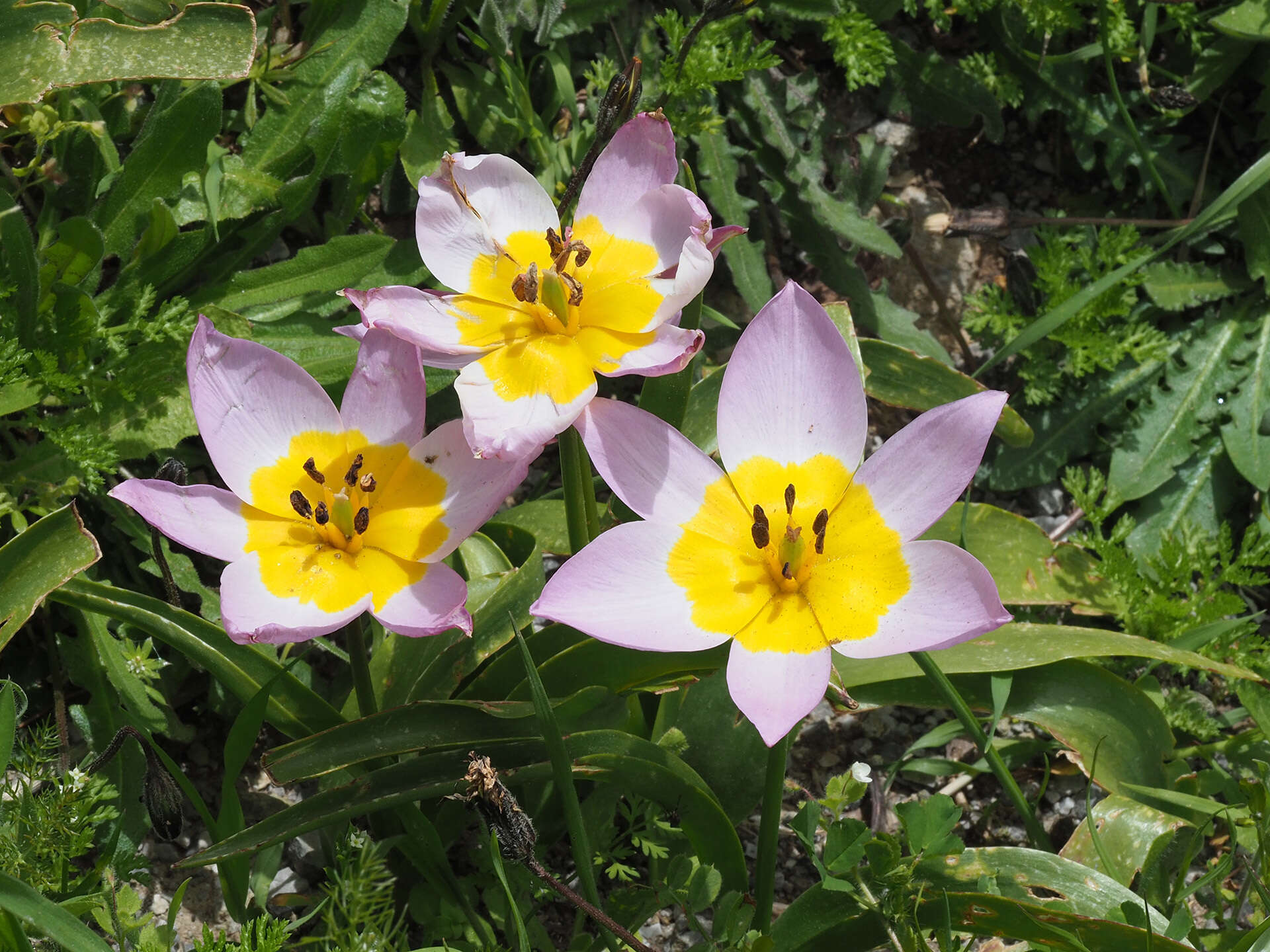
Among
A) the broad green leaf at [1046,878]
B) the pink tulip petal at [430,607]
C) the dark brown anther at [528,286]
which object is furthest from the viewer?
the broad green leaf at [1046,878]

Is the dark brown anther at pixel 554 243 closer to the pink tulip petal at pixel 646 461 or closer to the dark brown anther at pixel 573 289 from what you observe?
the dark brown anther at pixel 573 289

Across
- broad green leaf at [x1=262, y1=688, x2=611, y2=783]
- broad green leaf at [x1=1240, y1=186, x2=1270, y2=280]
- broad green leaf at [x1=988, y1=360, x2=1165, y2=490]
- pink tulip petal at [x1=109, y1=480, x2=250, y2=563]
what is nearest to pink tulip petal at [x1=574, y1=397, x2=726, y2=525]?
broad green leaf at [x1=262, y1=688, x2=611, y2=783]

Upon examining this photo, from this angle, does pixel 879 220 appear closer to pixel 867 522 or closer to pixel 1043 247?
pixel 1043 247

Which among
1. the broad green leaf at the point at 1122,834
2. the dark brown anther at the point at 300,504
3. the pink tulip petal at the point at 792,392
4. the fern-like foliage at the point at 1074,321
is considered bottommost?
the broad green leaf at the point at 1122,834

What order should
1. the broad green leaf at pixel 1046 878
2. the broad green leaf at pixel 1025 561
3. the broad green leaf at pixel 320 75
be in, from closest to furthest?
the broad green leaf at pixel 1046 878
the broad green leaf at pixel 1025 561
the broad green leaf at pixel 320 75

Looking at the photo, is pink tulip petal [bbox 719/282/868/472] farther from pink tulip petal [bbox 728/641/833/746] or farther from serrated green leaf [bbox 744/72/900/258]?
serrated green leaf [bbox 744/72/900/258]

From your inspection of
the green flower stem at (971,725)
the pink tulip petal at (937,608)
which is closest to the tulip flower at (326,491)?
the pink tulip petal at (937,608)
